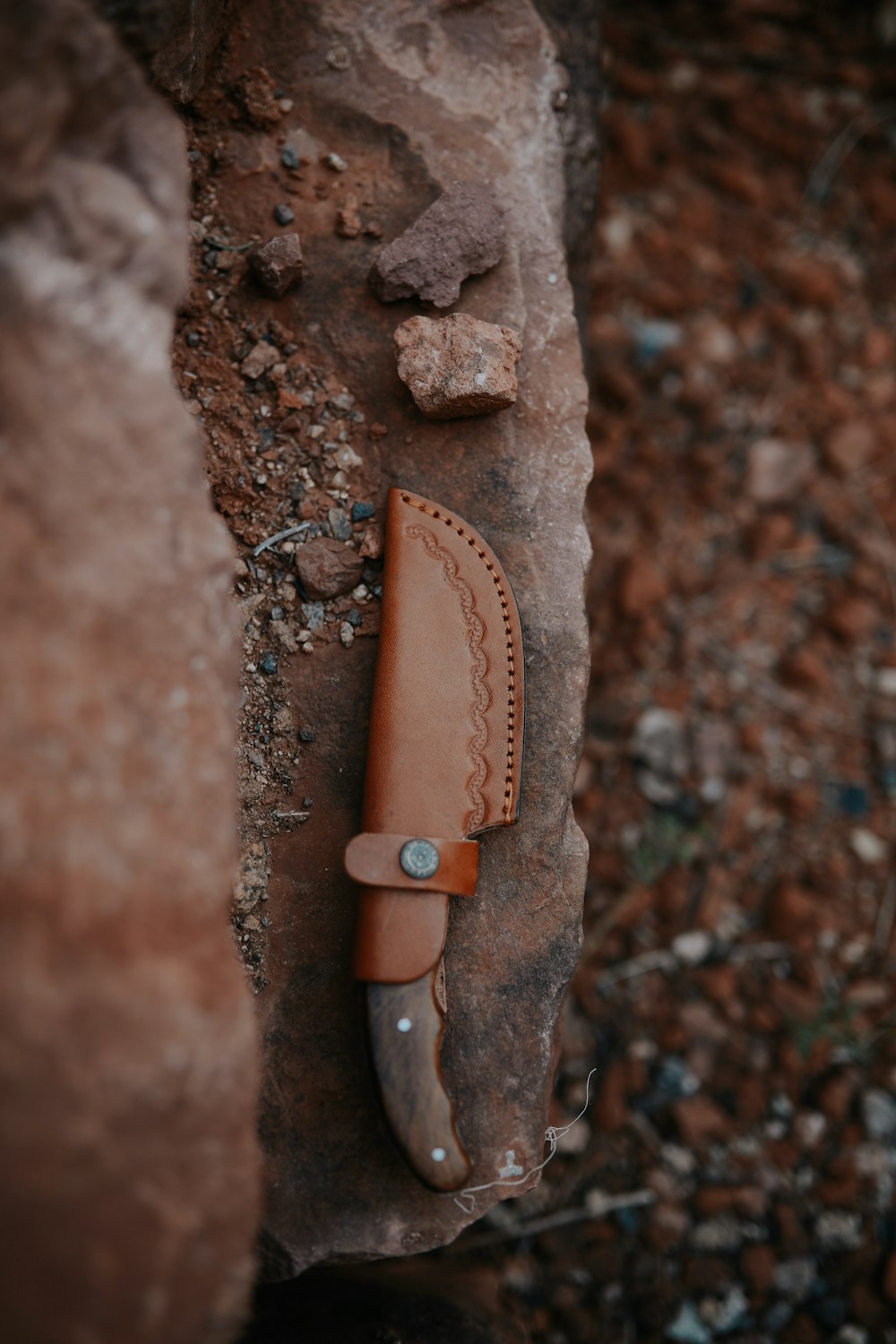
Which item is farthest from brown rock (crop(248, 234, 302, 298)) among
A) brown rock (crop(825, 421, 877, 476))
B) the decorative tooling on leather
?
brown rock (crop(825, 421, 877, 476))

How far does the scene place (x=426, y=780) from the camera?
2.45m

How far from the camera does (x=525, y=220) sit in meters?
2.79

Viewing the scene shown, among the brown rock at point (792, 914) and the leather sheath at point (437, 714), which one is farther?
the brown rock at point (792, 914)

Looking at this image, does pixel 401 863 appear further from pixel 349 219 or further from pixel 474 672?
pixel 349 219

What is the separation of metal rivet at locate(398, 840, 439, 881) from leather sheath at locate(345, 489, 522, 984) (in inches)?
0.7

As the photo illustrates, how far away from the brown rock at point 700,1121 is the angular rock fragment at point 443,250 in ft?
9.51

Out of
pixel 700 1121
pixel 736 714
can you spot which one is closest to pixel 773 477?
pixel 736 714

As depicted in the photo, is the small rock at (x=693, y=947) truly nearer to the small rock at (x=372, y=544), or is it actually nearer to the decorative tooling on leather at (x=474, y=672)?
the decorative tooling on leather at (x=474, y=672)

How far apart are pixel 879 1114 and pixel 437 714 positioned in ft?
8.04

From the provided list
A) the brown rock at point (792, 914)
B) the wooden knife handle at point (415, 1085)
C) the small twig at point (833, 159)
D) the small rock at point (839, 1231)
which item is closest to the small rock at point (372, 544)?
the wooden knife handle at point (415, 1085)

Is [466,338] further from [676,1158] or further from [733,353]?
[676,1158]

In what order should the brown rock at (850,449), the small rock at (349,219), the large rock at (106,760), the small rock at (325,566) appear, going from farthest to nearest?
the brown rock at (850,449), the small rock at (349,219), the small rock at (325,566), the large rock at (106,760)

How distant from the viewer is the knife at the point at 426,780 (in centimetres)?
231

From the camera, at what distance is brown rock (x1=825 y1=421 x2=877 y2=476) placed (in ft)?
13.4
